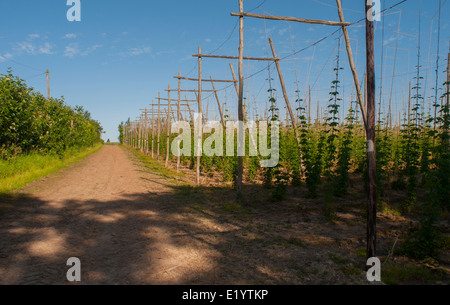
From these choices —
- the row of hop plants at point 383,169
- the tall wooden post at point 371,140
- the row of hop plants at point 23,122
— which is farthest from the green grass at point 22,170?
the tall wooden post at point 371,140

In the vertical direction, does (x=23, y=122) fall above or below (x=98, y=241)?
above

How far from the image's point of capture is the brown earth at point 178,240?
3.73 metres

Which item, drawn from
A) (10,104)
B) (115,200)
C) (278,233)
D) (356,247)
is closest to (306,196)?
(278,233)

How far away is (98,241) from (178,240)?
1456mm

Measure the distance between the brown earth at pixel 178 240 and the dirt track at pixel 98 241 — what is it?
0.02 metres

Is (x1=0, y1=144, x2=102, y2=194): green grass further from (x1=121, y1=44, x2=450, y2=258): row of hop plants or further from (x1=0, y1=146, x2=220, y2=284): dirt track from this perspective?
(x1=121, y1=44, x2=450, y2=258): row of hop plants

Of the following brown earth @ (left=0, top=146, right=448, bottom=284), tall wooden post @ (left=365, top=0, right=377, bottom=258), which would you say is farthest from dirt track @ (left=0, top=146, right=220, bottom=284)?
tall wooden post @ (left=365, top=0, right=377, bottom=258)

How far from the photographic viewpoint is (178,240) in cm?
508

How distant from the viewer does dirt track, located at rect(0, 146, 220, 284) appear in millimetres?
3701

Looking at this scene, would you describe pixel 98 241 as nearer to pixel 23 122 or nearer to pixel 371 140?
pixel 371 140

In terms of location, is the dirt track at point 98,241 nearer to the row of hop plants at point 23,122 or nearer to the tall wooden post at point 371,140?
Answer: the tall wooden post at point 371,140

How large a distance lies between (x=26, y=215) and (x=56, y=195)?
237 cm

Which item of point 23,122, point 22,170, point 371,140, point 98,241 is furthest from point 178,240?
point 23,122

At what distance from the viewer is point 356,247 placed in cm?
472
